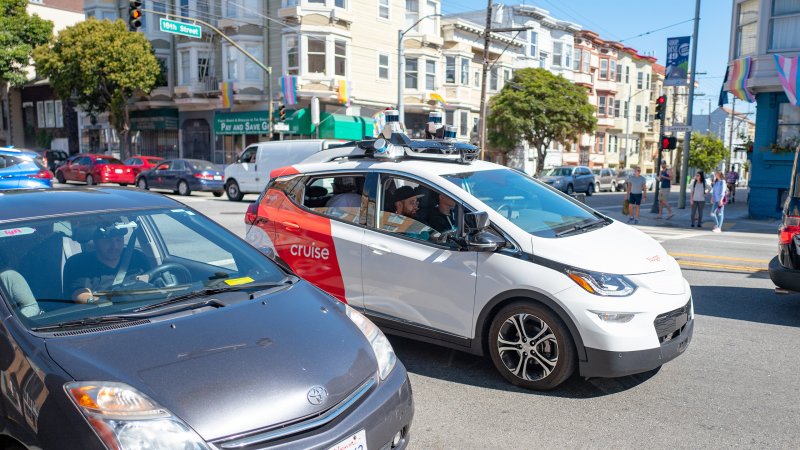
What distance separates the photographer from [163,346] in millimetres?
2703

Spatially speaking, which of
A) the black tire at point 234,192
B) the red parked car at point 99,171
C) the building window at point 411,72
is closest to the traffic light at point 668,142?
the black tire at point 234,192

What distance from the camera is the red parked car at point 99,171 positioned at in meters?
28.9

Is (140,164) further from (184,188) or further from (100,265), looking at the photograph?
(100,265)

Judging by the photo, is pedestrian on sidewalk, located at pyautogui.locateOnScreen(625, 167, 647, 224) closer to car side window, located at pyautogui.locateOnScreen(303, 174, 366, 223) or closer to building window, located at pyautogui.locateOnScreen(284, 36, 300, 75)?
car side window, located at pyautogui.locateOnScreen(303, 174, 366, 223)

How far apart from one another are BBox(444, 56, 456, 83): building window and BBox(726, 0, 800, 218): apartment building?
2038cm

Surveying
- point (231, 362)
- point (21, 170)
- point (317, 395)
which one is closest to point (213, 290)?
point (231, 362)

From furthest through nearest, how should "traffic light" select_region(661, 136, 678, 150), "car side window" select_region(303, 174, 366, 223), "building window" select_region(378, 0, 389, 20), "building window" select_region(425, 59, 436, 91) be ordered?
"building window" select_region(425, 59, 436, 91)
"building window" select_region(378, 0, 389, 20)
"traffic light" select_region(661, 136, 678, 150)
"car side window" select_region(303, 174, 366, 223)

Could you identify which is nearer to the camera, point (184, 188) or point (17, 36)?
point (184, 188)

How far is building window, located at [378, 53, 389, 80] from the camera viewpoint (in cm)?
3506

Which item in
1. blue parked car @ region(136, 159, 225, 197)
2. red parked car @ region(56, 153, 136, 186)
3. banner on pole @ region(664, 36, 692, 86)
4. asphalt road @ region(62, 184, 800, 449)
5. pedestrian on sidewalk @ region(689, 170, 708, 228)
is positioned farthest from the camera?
red parked car @ region(56, 153, 136, 186)

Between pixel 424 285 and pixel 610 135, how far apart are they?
2274 inches

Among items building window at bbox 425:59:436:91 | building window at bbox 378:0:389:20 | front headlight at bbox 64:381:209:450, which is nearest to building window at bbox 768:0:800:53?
A: building window at bbox 378:0:389:20

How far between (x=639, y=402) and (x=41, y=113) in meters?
54.7

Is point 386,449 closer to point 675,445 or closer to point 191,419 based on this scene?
point 191,419
